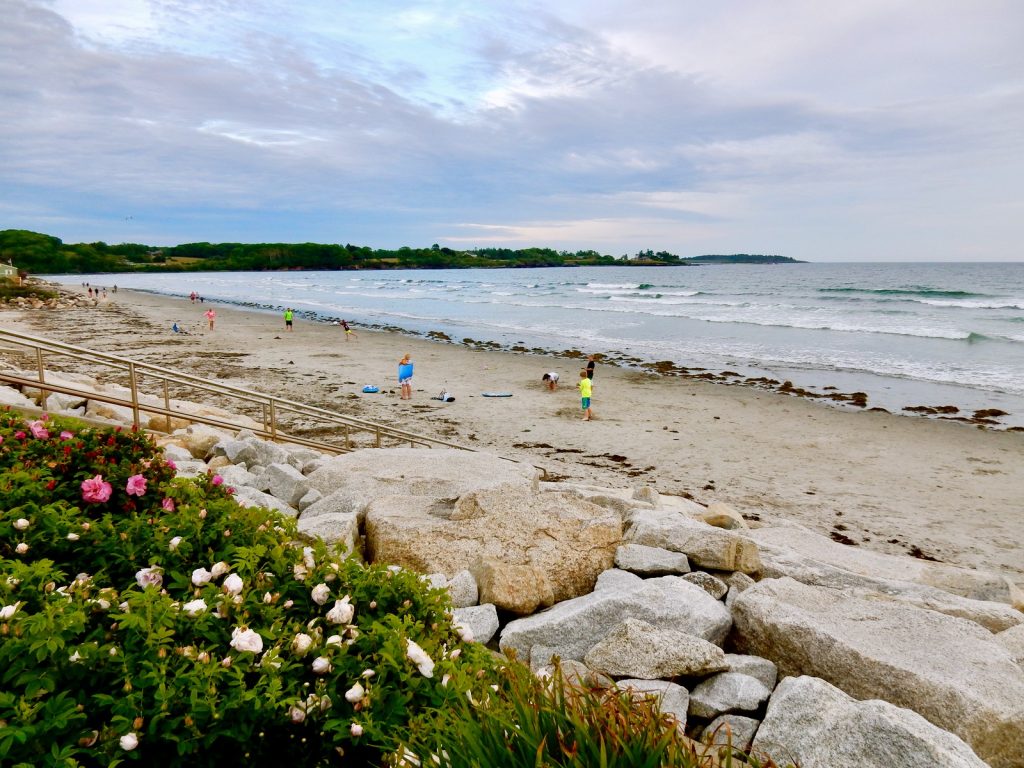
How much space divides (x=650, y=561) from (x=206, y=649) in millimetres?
3505

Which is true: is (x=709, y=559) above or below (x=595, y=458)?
above

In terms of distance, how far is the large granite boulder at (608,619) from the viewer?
404cm

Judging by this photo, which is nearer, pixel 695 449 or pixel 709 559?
pixel 709 559

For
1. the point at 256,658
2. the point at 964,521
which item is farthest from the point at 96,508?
the point at 964,521

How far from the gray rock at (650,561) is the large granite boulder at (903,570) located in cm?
196

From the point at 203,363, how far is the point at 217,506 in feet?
75.9

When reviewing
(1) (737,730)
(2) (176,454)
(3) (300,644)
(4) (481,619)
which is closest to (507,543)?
(4) (481,619)

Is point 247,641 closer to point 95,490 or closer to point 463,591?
point 95,490

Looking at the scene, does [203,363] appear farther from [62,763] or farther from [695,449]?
[62,763]

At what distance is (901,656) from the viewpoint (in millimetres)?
3678

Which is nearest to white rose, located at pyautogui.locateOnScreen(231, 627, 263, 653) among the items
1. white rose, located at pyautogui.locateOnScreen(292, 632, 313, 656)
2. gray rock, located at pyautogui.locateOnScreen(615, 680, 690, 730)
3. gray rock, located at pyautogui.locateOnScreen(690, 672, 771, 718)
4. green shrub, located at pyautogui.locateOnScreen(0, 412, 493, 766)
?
green shrub, located at pyautogui.locateOnScreen(0, 412, 493, 766)

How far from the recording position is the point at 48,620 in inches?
88.7

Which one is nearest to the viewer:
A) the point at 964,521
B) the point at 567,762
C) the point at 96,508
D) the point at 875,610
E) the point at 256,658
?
the point at 567,762

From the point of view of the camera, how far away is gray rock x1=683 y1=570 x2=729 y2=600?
4.86m
